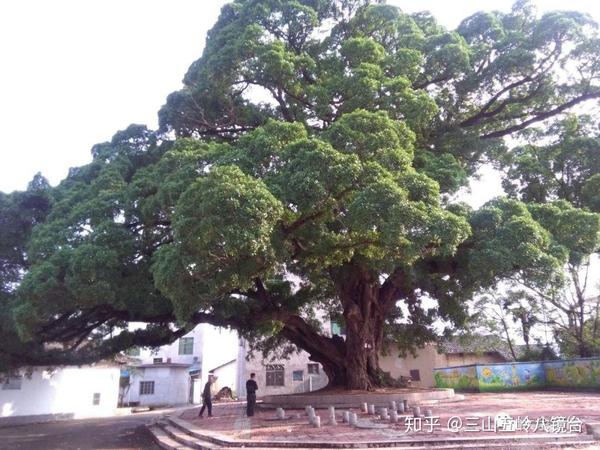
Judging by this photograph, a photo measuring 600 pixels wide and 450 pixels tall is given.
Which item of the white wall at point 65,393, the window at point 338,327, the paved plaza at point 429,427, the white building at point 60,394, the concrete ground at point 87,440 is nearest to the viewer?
the paved plaza at point 429,427

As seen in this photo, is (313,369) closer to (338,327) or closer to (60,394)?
(338,327)

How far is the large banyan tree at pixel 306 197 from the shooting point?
10.3m

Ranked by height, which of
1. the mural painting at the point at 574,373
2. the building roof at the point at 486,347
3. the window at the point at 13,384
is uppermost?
the building roof at the point at 486,347

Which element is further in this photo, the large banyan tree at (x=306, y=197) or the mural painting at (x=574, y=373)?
the mural painting at (x=574, y=373)

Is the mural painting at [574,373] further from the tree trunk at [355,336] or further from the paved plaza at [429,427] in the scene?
the tree trunk at [355,336]

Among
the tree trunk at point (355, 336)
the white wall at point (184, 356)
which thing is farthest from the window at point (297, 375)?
the tree trunk at point (355, 336)

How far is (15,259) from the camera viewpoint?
16547 millimetres

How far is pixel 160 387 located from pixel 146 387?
3.39 ft

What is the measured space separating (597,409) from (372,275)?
7.24 meters

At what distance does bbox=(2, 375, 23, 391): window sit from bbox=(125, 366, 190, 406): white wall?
1272 centimetres

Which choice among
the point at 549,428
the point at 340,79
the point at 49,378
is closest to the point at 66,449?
the point at 549,428

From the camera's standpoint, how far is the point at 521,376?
2370 centimetres

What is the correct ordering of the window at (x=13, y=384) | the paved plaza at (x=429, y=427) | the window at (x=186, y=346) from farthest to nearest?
the window at (x=186, y=346) → the window at (x=13, y=384) → the paved plaza at (x=429, y=427)

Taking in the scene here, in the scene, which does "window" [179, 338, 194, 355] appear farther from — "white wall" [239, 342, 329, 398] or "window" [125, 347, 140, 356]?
"white wall" [239, 342, 329, 398]
